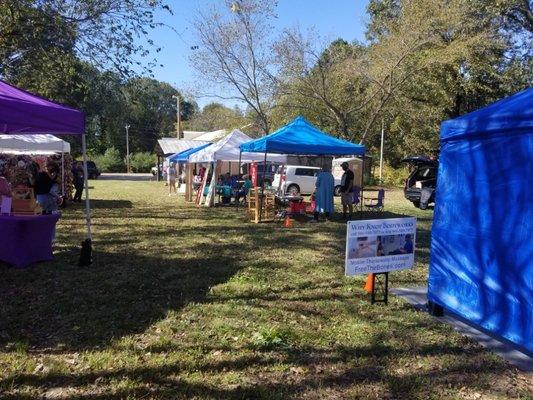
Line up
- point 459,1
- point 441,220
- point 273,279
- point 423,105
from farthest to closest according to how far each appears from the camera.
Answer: point 423,105
point 459,1
point 273,279
point 441,220

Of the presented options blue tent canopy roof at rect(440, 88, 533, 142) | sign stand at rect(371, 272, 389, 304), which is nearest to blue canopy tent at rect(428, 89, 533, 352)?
blue tent canopy roof at rect(440, 88, 533, 142)

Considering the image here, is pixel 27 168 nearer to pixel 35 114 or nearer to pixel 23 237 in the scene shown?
pixel 23 237

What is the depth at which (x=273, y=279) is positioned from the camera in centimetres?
698

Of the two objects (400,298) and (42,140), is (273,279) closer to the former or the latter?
(400,298)

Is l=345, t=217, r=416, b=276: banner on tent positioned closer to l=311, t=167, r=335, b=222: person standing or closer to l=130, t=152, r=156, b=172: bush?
l=311, t=167, r=335, b=222: person standing

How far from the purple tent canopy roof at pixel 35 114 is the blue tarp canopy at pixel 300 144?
6502 mm

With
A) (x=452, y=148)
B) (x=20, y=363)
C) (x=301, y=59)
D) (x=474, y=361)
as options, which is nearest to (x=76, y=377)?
(x=20, y=363)

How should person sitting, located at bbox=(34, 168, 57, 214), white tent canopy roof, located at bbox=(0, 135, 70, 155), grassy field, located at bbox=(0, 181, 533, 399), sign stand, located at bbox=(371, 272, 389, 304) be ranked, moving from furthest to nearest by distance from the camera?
1. white tent canopy roof, located at bbox=(0, 135, 70, 155)
2. person sitting, located at bbox=(34, 168, 57, 214)
3. sign stand, located at bbox=(371, 272, 389, 304)
4. grassy field, located at bbox=(0, 181, 533, 399)

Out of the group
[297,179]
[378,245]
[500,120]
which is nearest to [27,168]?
[297,179]

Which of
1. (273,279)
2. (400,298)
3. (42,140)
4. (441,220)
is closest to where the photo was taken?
(441,220)

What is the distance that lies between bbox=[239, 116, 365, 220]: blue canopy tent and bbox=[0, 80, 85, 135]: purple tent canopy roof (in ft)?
21.3

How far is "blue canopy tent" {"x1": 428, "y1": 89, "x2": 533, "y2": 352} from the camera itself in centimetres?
423

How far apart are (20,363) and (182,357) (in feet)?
4.38

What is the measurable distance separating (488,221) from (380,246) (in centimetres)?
128
